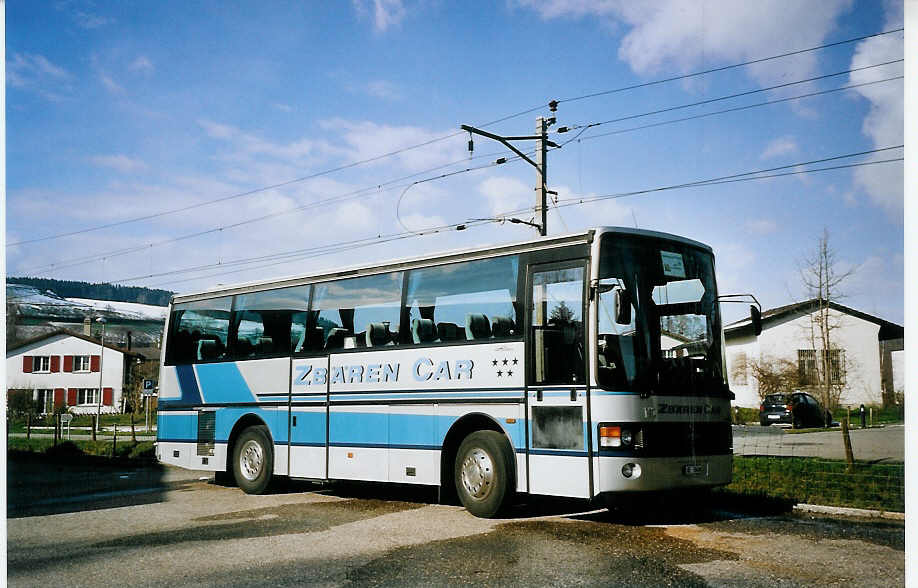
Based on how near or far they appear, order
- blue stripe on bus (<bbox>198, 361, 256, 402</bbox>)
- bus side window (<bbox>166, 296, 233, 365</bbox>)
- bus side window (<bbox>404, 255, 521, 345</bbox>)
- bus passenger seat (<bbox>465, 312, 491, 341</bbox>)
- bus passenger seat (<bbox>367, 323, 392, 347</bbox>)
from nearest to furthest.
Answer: bus side window (<bbox>404, 255, 521, 345</bbox>), bus passenger seat (<bbox>465, 312, 491, 341</bbox>), bus passenger seat (<bbox>367, 323, 392, 347</bbox>), blue stripe on bus (<bbox>198, 361, 256, 402</bbox>), bus side window (<bbox>166, 296, 233, 365</bbox>)

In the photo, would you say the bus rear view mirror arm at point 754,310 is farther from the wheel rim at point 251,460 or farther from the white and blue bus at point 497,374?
the wheel rim at point 251,460

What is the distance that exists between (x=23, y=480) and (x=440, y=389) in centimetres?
1051

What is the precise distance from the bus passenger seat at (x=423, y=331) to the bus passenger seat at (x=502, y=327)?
97 cm

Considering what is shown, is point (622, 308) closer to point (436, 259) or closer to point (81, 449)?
point (436, 259)

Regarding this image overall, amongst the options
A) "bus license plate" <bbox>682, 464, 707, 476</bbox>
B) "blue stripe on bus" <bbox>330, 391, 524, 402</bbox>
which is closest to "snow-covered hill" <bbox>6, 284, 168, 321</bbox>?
"blue stripe on bus" <bbox>330, 391, 524, 402</bbox>

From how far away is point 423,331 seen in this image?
1073 centimetres

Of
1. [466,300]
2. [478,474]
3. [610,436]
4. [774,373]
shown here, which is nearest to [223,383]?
[466,300]

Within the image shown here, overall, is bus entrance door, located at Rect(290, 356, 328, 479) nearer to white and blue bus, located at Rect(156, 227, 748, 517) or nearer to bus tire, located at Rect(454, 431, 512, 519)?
white and blue bus, located at Rect(156, 227, 748, 517)

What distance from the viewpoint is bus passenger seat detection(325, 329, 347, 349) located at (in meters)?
11.9

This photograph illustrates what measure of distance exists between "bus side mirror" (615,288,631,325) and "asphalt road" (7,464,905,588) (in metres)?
2.15

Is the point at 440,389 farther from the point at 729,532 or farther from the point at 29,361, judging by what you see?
the point at 29,361

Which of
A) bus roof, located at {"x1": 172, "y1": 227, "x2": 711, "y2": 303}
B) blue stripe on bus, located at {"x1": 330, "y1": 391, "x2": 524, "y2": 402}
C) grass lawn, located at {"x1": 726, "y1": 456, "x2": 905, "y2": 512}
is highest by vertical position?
bus roof, located at {"x1": 172, "y1": 227, "x2": 711, "y2": 303}

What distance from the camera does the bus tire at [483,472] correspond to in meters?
9.45

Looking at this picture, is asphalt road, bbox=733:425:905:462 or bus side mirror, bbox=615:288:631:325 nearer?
bus side mirror, bbox=615:288:631:325
